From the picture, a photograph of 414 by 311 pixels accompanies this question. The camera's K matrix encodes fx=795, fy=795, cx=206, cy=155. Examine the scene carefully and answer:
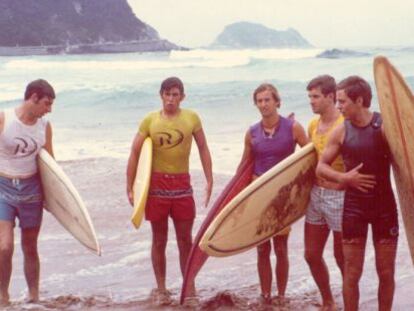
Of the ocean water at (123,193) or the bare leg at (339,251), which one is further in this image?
the ocean water at (123,193)

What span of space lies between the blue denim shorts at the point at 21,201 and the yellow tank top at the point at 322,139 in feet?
6.05

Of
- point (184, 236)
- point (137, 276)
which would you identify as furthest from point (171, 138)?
point (137, 276)

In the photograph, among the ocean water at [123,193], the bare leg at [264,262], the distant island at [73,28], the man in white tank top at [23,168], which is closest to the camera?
the man in white tank top at [23,168]

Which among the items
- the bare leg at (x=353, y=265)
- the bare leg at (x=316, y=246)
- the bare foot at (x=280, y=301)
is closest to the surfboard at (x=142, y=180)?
the bare foot at (x=280, y=301)

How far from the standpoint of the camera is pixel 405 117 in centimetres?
420

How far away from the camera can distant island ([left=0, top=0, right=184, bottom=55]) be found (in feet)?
334

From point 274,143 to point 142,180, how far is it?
95cm

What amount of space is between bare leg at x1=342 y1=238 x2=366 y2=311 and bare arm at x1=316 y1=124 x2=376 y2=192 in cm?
30

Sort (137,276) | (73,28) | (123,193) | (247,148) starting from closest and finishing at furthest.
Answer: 1. (247,148)
2. (137,276)
3. (123,193)
4. (73,28)

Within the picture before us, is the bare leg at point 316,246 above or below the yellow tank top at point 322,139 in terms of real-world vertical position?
below

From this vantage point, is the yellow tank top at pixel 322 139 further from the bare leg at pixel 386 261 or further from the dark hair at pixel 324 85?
the bare leg at pixel 386 261

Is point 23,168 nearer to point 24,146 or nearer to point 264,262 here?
point 24,146

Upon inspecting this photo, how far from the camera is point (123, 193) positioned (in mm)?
9516

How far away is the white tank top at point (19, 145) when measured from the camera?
5.05 m
